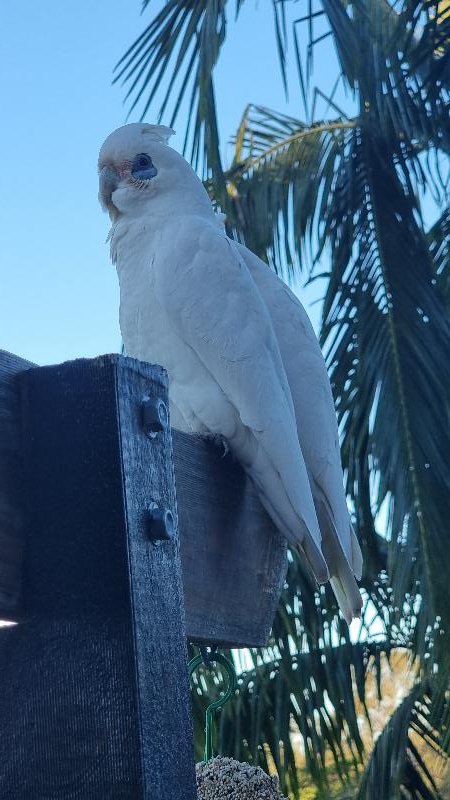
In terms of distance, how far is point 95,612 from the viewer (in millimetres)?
649

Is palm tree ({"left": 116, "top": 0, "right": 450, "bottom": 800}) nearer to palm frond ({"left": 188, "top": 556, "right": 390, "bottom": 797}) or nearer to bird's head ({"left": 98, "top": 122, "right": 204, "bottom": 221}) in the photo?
palm frond ({"left": 188, "top": 556, "right": 390, "bottom": 797})

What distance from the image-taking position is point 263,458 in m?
1.42

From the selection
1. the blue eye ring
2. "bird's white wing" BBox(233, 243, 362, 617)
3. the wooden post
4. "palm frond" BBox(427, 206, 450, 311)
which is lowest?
the wooden post

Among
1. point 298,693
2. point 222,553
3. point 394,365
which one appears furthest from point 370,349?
point 222,553

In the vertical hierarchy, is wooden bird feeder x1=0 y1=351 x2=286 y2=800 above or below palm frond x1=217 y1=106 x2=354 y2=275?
below

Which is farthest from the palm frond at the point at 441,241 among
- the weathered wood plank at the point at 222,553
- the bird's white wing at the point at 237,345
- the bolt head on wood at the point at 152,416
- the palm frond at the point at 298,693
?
the bolt head on wood at the point at 152,416

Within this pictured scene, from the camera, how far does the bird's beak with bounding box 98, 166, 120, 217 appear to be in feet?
6.81

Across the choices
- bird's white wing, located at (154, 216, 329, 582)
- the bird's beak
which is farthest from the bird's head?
bird's white wing, located at (154, 216, 329, 582)

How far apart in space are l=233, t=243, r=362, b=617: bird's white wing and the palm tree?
4.84ft

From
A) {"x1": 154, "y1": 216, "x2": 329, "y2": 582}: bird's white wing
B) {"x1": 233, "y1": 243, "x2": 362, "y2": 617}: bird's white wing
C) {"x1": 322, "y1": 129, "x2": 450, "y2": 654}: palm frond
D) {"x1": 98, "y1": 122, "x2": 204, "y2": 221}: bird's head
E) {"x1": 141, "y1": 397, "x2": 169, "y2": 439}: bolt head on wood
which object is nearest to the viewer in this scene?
{"x1": 141, "y1": 397, "x2": 169, "y2": 439}: bolt head on wood

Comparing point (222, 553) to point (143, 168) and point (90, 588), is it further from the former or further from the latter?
point (143, 168)

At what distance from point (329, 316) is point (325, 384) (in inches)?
87.4

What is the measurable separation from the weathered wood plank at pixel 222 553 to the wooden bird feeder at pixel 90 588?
0.57 feet

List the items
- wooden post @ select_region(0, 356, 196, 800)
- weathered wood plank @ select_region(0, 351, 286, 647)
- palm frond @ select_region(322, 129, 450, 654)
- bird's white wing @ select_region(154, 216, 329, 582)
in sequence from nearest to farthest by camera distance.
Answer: wooden post @ select_region(0, 356, 196, 800), weathered wood plank @ select_region(0, 351, 286, 647), bird's white wing @ select_region(154, 216, 329, 582), palm frond @ select_region(322, 129, 450, 654)
